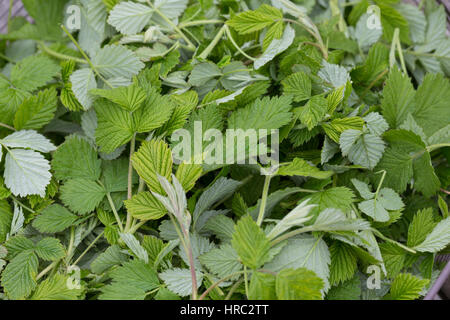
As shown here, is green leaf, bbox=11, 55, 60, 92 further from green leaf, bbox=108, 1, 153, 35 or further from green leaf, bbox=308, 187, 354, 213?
green leaf, bbox=308, 187, 354, 213

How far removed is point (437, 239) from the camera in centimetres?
44

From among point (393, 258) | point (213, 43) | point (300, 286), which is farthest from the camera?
point (213, 43)

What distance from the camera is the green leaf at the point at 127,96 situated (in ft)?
1.51

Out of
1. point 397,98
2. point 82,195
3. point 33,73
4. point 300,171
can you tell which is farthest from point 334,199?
point 33,73

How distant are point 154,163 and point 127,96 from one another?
0.29ft

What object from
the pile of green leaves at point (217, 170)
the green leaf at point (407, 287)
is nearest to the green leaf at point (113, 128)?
the pile of green leaves at point (217, 170)

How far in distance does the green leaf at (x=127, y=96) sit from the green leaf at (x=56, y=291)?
7.3 inches

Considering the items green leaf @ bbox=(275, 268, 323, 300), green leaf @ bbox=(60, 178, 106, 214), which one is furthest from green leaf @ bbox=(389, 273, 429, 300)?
green leaf @ bbox=(60, 178, 106, 214)

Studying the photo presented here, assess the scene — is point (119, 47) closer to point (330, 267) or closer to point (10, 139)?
point (10, 139)

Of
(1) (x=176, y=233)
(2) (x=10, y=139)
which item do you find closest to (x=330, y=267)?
(1) (x=176, y=233)

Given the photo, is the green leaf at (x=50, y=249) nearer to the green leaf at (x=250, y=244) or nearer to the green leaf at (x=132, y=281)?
the green leaf at (x=132, y=281)

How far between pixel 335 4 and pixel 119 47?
1.15 ft

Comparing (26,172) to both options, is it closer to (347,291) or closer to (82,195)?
(82,195)

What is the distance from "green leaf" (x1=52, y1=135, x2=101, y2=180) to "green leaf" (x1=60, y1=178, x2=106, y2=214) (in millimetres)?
11
